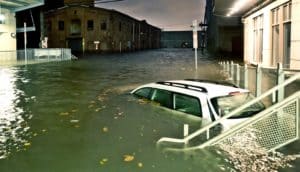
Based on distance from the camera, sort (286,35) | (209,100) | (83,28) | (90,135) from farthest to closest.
→ (83,28), (286,35), (209,100), (90,135)

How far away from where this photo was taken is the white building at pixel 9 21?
3725cm

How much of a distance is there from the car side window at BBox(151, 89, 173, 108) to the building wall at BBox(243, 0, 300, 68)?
8.48 meters

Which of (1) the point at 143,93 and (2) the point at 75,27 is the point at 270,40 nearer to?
(1) the point at 143,93

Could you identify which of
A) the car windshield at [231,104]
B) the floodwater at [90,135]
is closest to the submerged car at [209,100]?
the car windshield at [231,104]

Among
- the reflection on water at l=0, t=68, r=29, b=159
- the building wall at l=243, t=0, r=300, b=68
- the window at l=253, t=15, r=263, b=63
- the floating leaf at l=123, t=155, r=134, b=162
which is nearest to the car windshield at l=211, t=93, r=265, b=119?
the floating leaf at l=123, t=155, r=134, b=162

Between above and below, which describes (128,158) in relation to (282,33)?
below

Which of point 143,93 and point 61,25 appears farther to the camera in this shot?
point 61,25

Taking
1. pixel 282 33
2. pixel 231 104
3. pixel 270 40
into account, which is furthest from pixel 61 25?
pixel 231 104

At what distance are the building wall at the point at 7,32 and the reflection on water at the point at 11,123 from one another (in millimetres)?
24836

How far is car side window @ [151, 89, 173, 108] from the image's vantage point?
1004cm

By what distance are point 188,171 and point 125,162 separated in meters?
1.12

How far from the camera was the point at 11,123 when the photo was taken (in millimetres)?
9414

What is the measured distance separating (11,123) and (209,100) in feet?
16.4

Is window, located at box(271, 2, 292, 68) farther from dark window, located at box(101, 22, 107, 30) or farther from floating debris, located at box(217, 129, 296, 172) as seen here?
dark window, located at box(101, 22, 107, 30)
